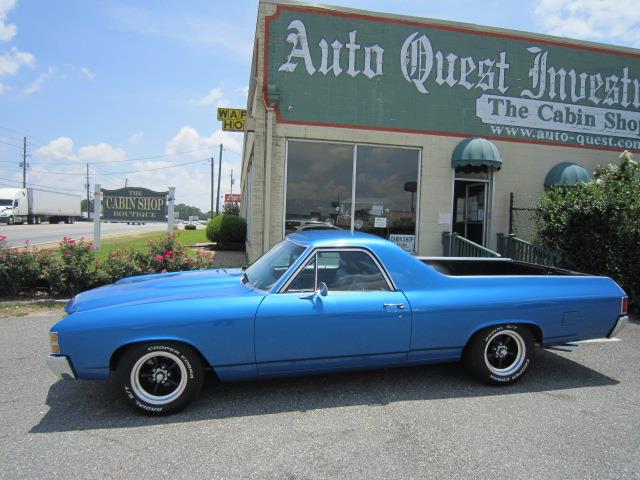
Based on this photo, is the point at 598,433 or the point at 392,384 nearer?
the point at 598,433

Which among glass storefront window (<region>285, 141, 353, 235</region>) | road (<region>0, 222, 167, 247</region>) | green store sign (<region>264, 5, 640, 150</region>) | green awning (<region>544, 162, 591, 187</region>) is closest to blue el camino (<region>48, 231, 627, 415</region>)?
glass storefront window (<region>285, 141, 353, 235</region>)

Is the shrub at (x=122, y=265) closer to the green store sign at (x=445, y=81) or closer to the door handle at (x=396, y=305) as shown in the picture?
the green store sign at (x=445, y=81)

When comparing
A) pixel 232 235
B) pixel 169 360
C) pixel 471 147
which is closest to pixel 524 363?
pixel 169 360

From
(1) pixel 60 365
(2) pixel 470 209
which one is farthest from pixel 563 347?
(2) pixel 470 209

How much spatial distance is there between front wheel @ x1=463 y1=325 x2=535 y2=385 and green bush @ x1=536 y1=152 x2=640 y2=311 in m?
4.60

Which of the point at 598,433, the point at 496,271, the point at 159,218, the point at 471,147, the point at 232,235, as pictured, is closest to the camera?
the point at 598,433

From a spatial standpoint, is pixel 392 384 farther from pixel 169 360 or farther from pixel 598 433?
pixel 169 360

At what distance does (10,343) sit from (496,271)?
5.96 metres

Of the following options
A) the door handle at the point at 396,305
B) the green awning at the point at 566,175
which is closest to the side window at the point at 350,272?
the door handle at the point at 396,305

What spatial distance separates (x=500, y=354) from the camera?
411cm

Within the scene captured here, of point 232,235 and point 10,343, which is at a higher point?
point 232,235

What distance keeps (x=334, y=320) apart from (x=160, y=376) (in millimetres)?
1435

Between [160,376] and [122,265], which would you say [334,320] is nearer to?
[160,376]

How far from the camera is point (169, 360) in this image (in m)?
3.47
